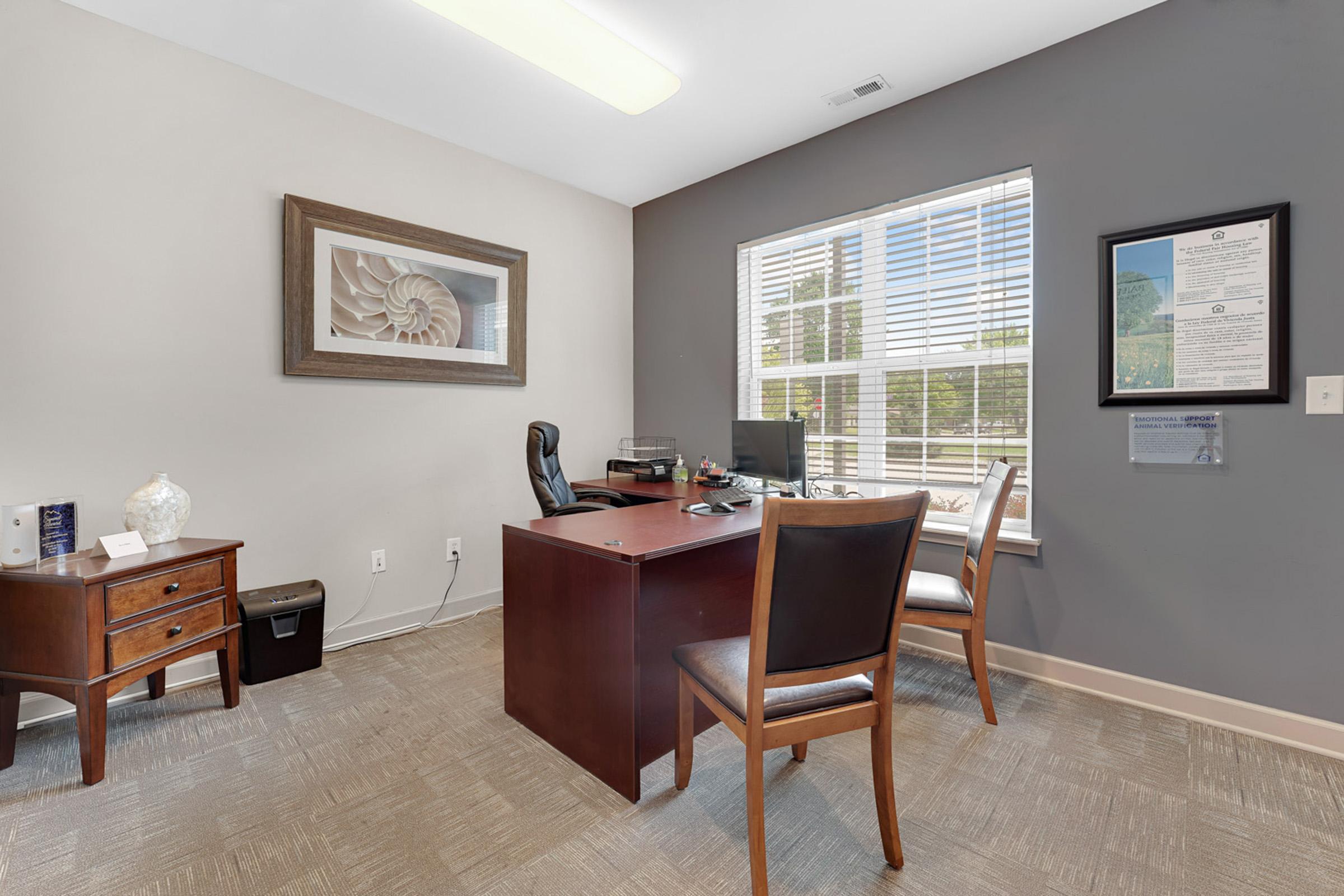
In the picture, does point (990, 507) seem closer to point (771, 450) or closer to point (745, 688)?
point (771, 450)

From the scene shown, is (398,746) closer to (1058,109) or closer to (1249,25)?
(1058,109)

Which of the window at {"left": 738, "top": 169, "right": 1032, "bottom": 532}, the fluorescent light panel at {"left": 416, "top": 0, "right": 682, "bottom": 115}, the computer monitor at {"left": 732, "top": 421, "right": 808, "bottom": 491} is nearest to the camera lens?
the fluorescent light panel at {"left": 416, "top": 0, "right": 682, "bottom": 115}

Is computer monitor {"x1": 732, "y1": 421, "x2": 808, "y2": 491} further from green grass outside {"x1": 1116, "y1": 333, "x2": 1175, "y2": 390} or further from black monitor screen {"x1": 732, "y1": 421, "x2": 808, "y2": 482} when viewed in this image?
green grass outside {"x1": 1116, "y1": 333, "x2": 1175, "y2": 390}

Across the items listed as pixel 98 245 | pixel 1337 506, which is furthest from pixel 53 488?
pixel 1337 506

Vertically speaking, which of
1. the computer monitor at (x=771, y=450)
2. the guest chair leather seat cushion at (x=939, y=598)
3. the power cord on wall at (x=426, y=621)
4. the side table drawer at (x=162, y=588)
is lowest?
the power cord on wall at (x=426, y=621)

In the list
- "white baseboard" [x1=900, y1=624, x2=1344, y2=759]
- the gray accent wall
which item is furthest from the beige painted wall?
"white baseboard" [x1=900, y1=624, x2=1344, y2=759]

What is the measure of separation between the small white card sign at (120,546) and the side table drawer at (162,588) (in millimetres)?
153

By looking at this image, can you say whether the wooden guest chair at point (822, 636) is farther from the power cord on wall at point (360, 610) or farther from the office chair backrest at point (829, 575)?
the power cord on wall at point (360, 610)

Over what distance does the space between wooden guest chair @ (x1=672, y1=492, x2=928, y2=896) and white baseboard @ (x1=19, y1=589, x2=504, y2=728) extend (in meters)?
1.41

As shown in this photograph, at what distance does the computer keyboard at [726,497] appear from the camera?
8.37 feet

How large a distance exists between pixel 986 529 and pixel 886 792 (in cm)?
115

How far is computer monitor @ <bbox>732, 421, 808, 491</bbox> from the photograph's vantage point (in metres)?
2.94

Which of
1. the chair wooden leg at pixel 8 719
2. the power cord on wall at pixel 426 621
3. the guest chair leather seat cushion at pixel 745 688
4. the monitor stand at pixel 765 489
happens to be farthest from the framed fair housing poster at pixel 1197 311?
the chair wooden leg at pixel 8 719

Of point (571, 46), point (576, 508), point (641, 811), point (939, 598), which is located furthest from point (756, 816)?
point (571, 46)
